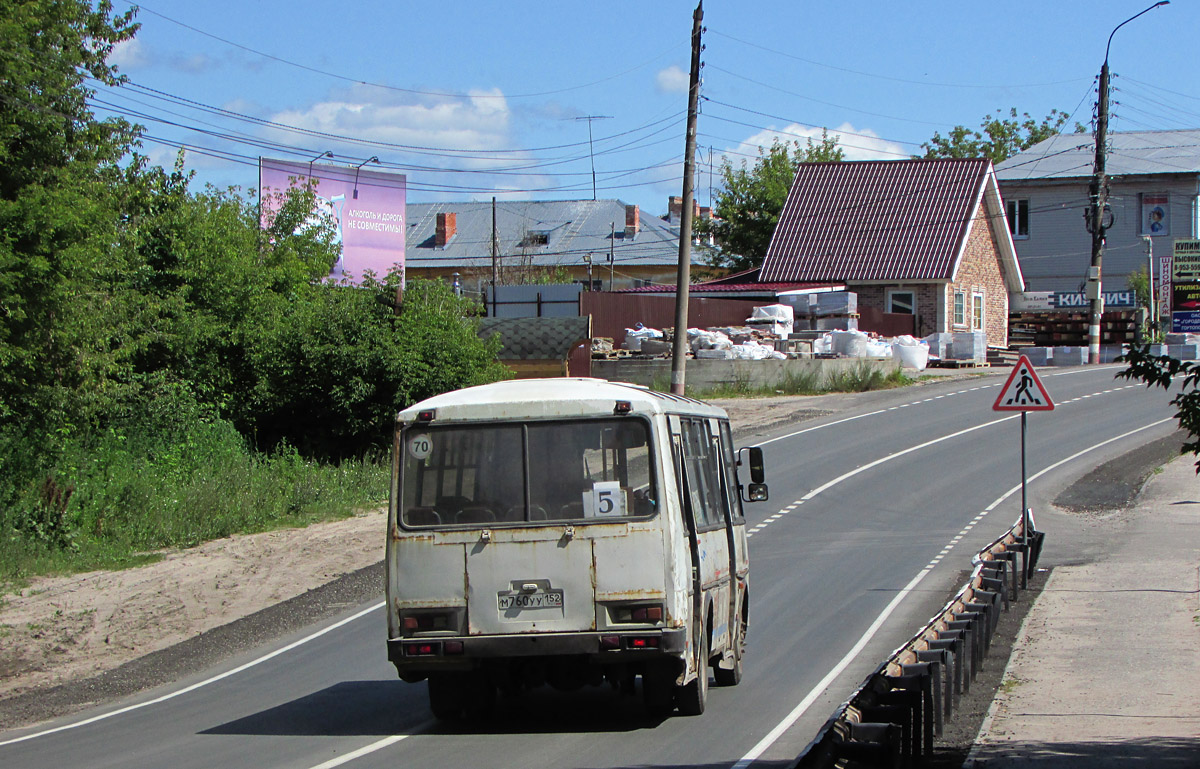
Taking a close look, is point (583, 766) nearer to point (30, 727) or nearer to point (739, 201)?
point (30, 727)

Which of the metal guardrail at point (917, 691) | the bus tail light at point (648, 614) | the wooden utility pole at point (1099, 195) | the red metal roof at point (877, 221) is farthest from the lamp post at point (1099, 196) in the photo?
the bus tail light at point (648, 614)

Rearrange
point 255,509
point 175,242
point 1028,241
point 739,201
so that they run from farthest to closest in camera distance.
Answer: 1. point 739,201
2. point 1028,241
3. point 175,242
4. point 255,509

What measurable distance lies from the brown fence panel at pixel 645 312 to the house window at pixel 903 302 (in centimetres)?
867

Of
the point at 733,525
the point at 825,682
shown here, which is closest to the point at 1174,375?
the point at 733,525

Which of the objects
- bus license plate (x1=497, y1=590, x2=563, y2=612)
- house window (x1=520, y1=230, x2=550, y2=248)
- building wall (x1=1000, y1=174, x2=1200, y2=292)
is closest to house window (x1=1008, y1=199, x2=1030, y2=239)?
building wall (x1=1000, y1=174, x2=1200, y2=292)

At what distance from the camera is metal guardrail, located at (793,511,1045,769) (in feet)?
22.2

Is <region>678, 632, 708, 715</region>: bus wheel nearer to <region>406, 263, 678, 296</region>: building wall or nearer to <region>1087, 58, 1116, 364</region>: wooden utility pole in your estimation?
<region>1087, 58, 1116, 364</region>: wooden utility pole

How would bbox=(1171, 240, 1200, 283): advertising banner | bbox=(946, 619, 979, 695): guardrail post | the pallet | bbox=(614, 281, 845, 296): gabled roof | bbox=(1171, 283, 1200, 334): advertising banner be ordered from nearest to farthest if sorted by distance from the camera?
1. bbox=(946, 619, 979, 695): guardrail post
2. bbox=(1171, 283, 1200, 334): advertising banner
3. bbox=(1171, 240, 1200, 283): advertising banner
4. the pallet
5. bbox=(614, 281, 845, 296): gabled roof

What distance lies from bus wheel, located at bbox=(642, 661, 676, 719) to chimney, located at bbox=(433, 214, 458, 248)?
262 ft

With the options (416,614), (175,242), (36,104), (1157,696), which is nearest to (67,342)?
(36,104)

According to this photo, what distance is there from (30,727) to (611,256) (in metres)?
67.9

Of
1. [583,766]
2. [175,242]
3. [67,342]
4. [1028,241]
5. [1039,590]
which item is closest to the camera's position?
[583,766]

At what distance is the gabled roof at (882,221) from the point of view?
174 feet

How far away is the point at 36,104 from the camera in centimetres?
2094
